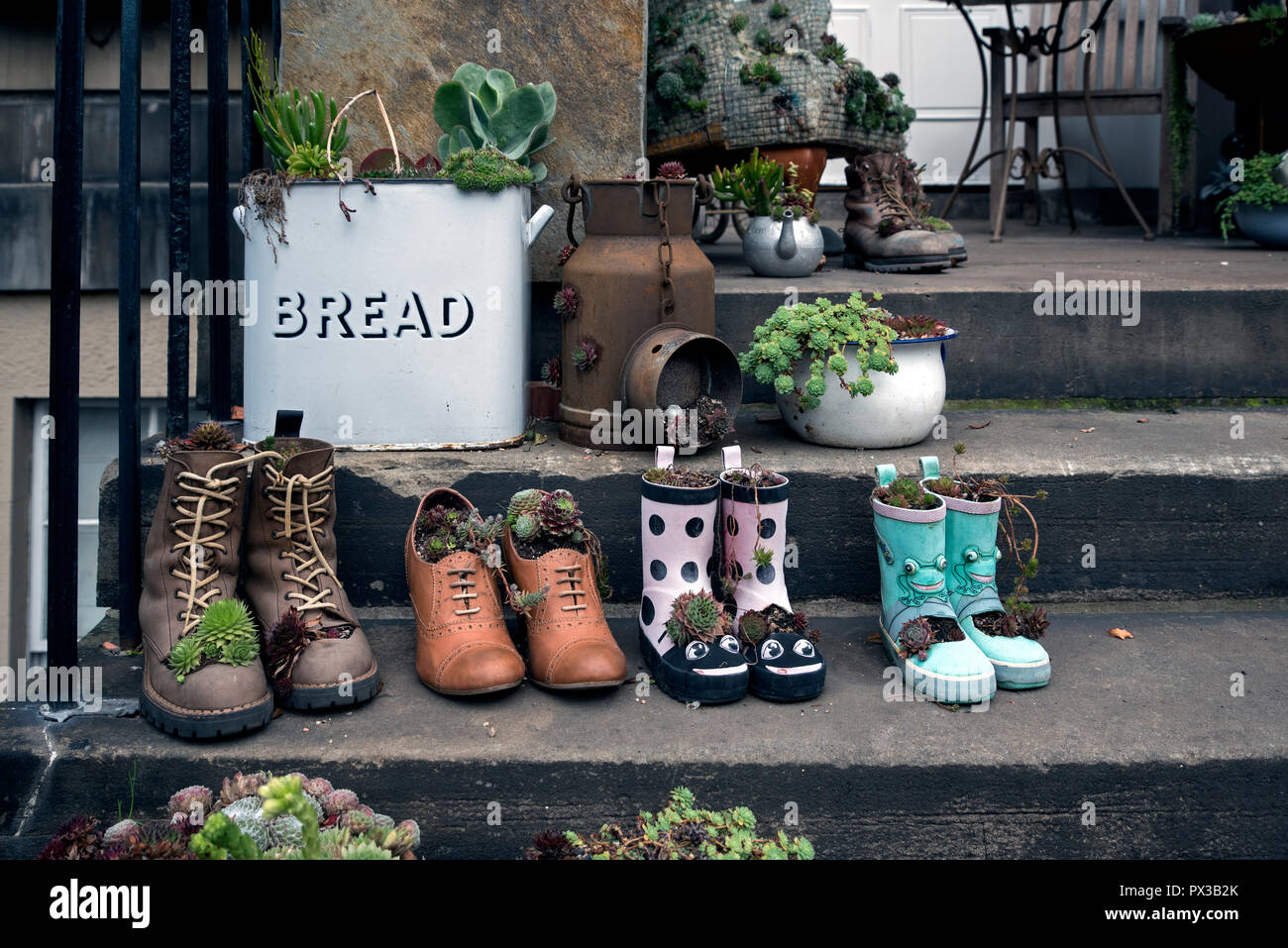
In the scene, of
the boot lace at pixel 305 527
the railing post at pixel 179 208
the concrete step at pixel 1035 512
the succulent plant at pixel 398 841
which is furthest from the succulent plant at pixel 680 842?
the railing post at pixel 179 208

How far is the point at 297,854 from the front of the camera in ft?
4.45

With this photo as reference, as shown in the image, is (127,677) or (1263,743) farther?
(127,677)

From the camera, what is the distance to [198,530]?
1.92 m

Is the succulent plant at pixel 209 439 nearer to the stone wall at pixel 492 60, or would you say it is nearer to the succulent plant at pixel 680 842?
the succulent plant at pixel 680 842

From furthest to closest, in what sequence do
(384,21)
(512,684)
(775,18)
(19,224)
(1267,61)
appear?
(1267,61) → (775,18) → (19,224) → (384,21) → (512,684)

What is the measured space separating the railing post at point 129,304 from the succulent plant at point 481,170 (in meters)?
0.62

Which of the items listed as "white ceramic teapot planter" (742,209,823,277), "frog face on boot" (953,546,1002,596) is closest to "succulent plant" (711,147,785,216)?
"white ceramic teapot planter" (742,209,823,277)

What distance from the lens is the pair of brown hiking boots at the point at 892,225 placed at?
3599mm

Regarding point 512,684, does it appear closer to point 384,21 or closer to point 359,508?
point 359,508

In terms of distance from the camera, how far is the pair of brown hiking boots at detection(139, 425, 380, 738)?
1817mm

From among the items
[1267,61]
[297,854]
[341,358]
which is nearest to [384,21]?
[341,358]

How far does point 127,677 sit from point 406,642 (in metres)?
0.50

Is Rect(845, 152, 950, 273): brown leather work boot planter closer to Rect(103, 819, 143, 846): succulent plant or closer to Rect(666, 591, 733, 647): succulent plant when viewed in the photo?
Rect(666, 591, 733, 647): succulent plant
